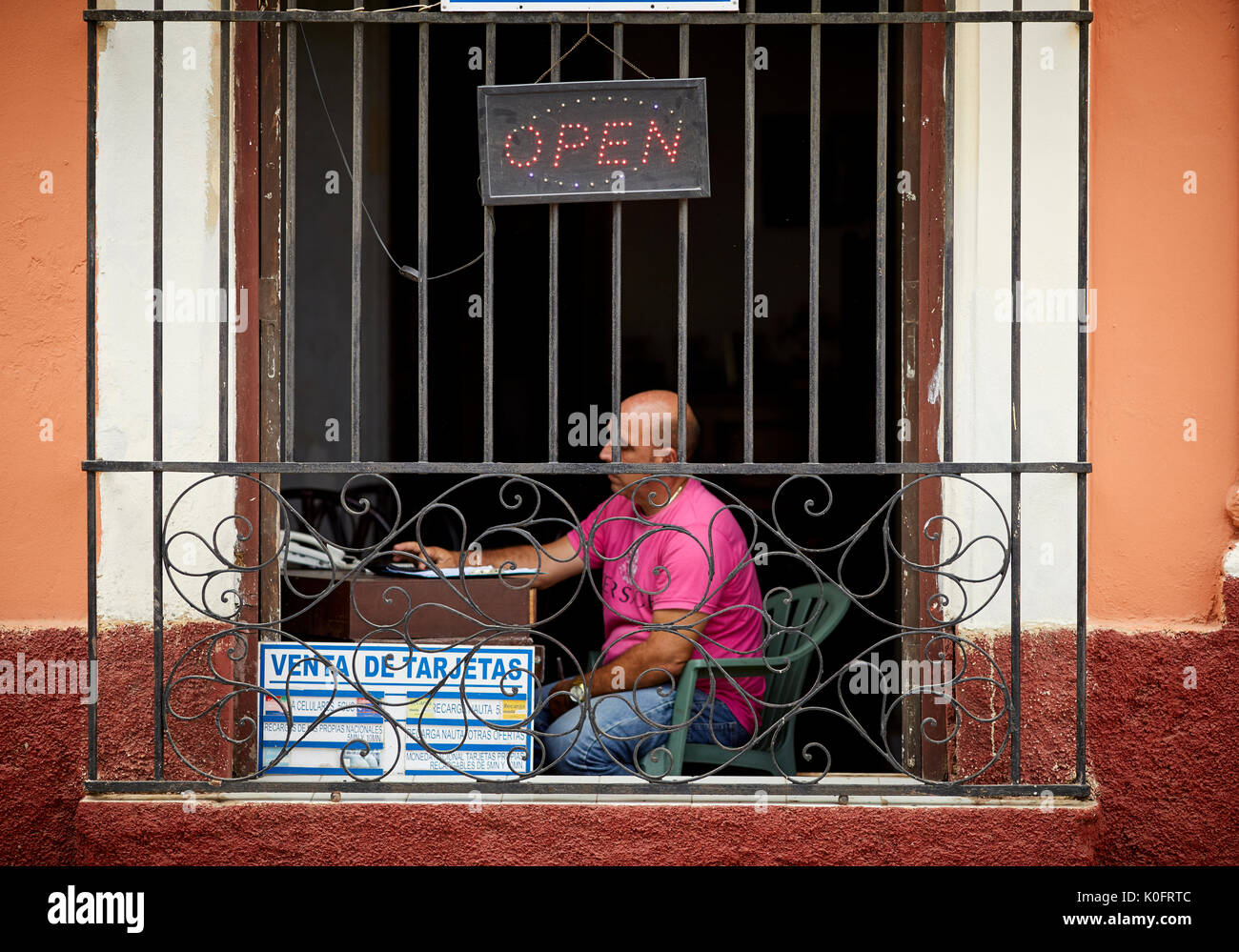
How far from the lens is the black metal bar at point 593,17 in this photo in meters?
2.65

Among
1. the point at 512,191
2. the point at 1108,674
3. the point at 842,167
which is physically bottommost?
the point at 1108,674

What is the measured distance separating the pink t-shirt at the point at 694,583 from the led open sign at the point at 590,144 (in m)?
0.87

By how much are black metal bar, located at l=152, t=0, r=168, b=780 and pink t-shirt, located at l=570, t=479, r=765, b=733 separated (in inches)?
45.7

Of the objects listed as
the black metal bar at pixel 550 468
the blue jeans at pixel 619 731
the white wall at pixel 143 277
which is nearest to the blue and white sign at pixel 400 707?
the blue jeans at pixel 619 731

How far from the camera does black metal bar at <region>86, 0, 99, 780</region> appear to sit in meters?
2.71

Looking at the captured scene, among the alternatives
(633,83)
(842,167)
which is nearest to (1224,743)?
(633,83)

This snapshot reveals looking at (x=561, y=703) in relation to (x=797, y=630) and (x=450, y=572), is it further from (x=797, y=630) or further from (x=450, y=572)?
(x=797, y=630)

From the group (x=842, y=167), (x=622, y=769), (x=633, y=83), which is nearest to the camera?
(x=633, y=83)

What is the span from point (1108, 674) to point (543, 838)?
1533 mm

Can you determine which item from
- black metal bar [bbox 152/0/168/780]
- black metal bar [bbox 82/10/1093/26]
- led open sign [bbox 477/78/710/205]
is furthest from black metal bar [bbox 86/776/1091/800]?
black metal bar [bbox 82/10/1093/26]

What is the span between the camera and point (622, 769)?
297 centimetres

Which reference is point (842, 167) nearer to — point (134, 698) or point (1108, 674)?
point (1108, 674)

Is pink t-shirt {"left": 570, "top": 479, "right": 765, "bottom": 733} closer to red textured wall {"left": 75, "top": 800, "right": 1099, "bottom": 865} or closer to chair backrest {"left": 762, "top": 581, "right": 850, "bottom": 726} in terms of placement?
chair backrest {"left": 762, "top": 581, "right": 850, "bottom": 726}

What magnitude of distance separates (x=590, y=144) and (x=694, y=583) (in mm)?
1231
